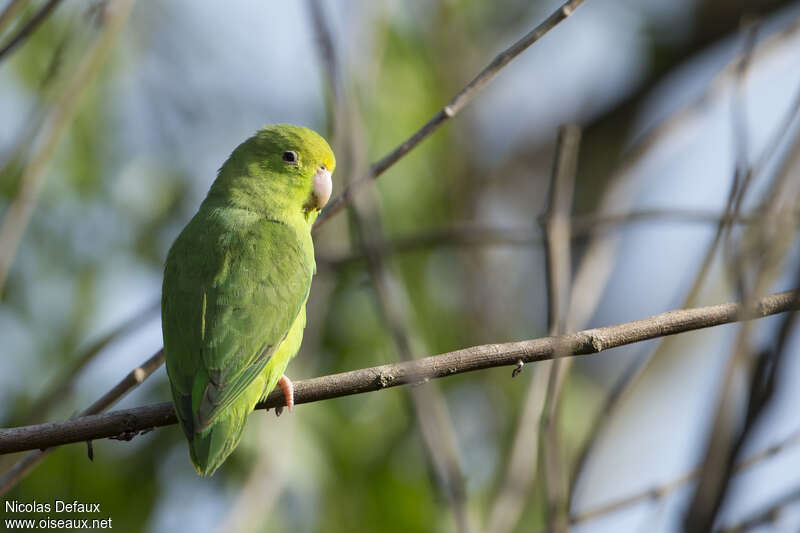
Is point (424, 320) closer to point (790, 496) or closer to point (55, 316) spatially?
point (55, 316)

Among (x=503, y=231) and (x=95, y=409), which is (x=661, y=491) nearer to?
(x=503, y=231)

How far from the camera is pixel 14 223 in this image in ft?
9.48

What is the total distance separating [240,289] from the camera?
327 centimetres

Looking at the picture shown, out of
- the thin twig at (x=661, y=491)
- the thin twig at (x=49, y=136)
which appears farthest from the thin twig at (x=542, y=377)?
the thin twig at (x=49, y=136)

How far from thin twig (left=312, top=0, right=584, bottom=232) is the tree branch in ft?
2.12

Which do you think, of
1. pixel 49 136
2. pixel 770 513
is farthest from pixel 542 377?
pixel 49 136

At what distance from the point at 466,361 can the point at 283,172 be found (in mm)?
1899

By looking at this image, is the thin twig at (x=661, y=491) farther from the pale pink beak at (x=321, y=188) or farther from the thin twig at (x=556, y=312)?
the pale pink beak at (x=321, y=188)

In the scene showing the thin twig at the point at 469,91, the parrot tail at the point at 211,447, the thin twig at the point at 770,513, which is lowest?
the thin twig at the point at 770,513

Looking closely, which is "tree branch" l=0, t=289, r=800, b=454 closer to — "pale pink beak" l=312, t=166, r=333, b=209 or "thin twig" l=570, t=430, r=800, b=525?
"thin twig" l=570, t=430, r=800, b=525

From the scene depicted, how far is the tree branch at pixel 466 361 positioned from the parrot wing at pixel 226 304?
41 centimetres

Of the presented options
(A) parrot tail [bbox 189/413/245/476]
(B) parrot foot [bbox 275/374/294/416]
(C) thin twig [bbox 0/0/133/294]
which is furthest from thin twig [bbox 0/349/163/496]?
(C) thin twig [bbox 0/0/133/294]

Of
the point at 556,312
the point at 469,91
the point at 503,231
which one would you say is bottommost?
the point at 556,312

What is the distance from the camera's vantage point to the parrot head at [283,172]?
3.96 m
